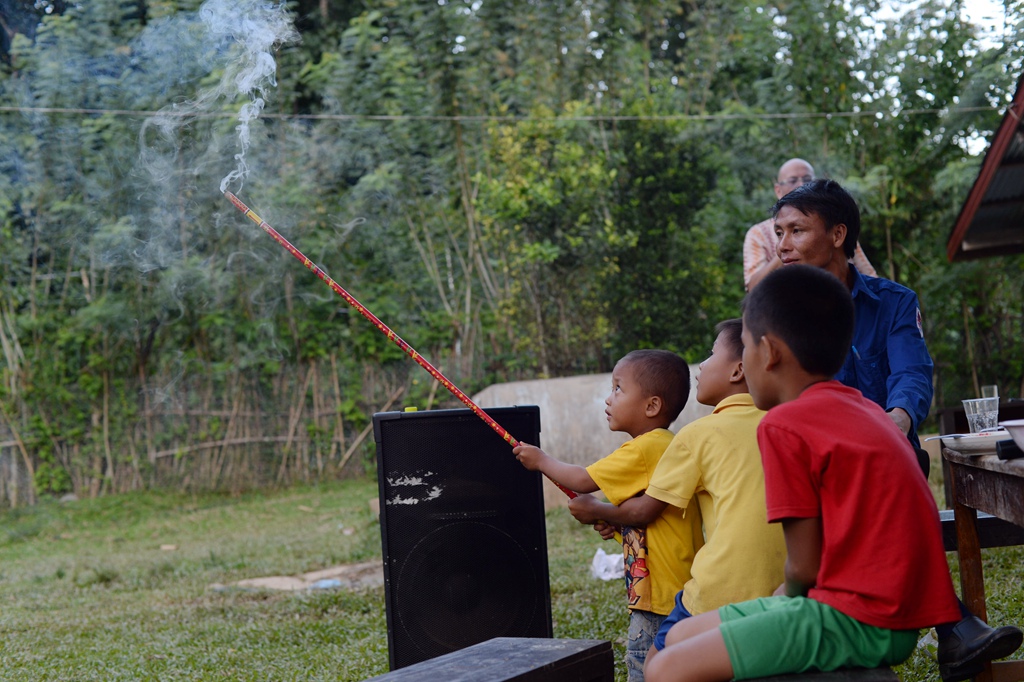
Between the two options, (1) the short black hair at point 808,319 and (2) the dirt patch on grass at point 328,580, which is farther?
(2) the dirt patch on grass at point 328,580

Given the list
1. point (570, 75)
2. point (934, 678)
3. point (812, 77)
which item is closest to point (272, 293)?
point (570, 75)

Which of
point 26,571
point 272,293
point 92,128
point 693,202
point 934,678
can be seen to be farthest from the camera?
point 272,293

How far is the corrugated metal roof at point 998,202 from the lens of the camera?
6.53 meters

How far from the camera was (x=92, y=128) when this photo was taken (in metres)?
9.99

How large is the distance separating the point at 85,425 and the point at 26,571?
3.77 m

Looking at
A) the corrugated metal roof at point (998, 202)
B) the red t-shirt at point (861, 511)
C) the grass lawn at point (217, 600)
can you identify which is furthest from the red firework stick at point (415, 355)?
the corrugated metal roof at point (998, 202)

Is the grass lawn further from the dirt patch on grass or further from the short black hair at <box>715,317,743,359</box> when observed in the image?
the short black hair at <box>715,317,743,359</box>

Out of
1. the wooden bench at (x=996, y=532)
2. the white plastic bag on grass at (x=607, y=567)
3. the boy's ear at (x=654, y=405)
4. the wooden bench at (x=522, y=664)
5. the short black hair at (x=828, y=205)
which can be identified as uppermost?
the short black hair at (x=828, y=205)

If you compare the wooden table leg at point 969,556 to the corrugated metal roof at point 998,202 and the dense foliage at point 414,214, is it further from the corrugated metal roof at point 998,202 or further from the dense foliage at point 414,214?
the dense foliage at point 414,214

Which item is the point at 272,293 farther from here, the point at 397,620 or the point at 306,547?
the point at 397,620

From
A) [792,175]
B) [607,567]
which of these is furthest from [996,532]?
[607,567]

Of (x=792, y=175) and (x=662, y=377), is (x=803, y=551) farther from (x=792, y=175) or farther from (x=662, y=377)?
(x=792, y=175)

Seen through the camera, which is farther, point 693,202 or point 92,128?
point 693,202

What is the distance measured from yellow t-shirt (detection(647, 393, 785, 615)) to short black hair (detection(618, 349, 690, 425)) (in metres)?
0.28
